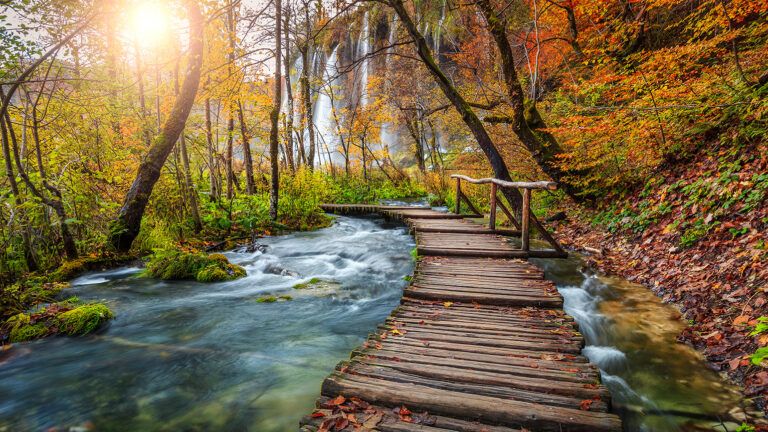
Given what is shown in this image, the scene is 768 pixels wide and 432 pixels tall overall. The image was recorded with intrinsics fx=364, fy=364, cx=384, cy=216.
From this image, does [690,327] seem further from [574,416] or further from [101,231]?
[101,231]

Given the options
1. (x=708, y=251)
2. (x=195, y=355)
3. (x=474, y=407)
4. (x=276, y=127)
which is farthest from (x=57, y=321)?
(x=708, y=251)

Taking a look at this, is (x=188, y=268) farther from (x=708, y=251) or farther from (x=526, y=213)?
(x=708, y=251)

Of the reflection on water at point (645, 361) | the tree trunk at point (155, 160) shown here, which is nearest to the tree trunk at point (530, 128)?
the reflection on water at point (645, 361)

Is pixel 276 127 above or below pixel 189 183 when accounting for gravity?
above

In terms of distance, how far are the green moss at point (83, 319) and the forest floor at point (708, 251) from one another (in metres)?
7.42

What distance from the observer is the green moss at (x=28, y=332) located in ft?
14.9

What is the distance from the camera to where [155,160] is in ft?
25.6

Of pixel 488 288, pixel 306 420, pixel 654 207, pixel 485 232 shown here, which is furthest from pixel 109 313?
pixel 654 207

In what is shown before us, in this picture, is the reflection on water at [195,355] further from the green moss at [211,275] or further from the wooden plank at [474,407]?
the wooden plank at [474,407]

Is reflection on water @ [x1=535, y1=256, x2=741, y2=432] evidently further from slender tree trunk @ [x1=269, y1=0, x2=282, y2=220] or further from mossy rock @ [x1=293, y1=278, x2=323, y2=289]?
slender tree trunk @ [x1=269, y1=0, x2=282, y2=220]

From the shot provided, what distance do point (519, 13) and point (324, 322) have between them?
19966mm

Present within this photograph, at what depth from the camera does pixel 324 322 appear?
5645 millimetres

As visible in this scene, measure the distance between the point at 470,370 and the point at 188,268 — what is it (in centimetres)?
632

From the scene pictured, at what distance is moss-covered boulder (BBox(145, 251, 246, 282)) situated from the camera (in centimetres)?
716
